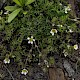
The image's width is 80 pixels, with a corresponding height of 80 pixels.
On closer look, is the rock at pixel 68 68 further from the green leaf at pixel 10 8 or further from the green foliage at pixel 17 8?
Answer: the green leaf at pixel 10 8

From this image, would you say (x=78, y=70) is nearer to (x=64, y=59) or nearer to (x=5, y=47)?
(x=64, y=59)

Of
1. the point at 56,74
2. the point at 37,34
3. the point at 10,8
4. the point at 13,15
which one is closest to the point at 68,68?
the point at 56,74

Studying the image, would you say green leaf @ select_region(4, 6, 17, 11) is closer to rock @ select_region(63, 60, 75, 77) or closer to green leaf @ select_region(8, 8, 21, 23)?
green leaf @ select_region(8, 8, 21, 23)

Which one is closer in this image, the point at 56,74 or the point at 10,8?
the point at 56,74

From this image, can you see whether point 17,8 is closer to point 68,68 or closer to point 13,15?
point 13,15

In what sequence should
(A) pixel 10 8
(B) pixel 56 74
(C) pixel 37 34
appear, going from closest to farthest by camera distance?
(B) pixel 56 74 < (C) pixel 37 34 < (A) pixel 10 8

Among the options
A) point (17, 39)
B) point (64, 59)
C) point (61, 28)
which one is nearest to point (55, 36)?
point (61, 28)

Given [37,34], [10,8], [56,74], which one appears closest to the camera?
[56,74]
